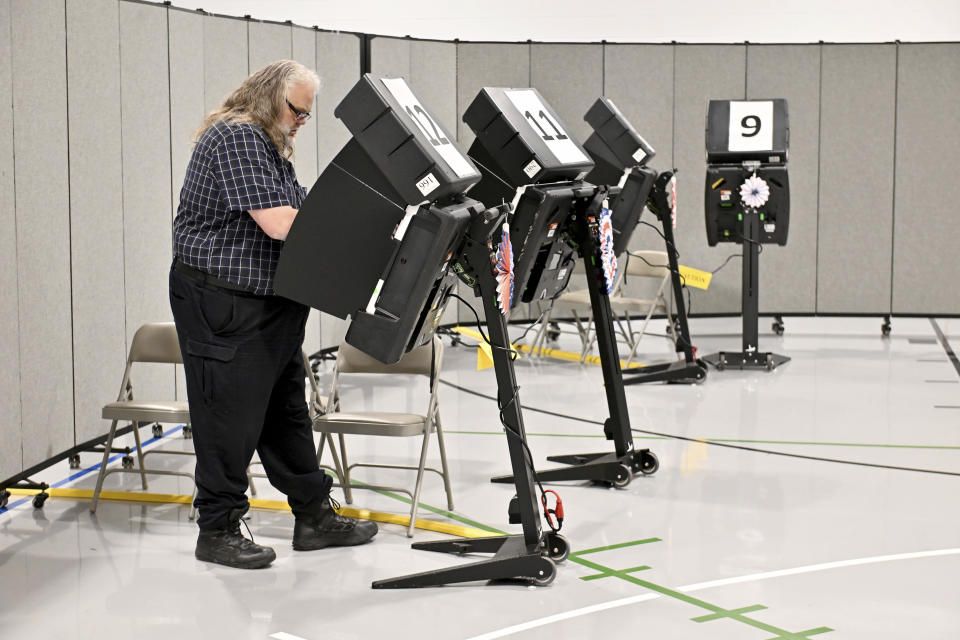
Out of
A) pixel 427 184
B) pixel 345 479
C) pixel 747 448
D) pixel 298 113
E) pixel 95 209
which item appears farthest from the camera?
pixel 747 448

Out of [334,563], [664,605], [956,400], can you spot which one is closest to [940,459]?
[956,400]

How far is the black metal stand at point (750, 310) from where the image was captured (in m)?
8.29

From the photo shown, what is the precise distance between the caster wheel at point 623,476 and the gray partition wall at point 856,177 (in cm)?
617

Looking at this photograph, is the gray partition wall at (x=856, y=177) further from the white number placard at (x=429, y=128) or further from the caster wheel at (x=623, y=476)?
the white number placard at (x=429, y=128)

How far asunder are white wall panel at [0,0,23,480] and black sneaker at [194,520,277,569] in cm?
125

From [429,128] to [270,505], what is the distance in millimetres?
2030

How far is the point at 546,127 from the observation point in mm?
4676

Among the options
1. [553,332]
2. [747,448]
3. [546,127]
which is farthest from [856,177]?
[546,127]

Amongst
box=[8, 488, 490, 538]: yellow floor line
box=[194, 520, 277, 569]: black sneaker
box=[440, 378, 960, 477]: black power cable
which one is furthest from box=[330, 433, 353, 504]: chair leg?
box=[440, 378, 960, 477]: black power cable

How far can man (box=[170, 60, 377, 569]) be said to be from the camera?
373cm

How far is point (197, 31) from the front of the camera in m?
6.57

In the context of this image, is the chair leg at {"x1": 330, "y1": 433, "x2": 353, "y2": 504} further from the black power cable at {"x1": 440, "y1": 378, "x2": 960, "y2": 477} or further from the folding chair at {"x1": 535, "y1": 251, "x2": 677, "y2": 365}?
the folding chair at {"x1": 535, "y1": 251, "x2": 677, "y2": 365}

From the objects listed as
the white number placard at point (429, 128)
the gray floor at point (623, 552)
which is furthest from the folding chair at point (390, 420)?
the white number placard at point (429, 128)

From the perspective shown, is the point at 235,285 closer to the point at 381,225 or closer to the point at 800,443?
the point at 381,225
